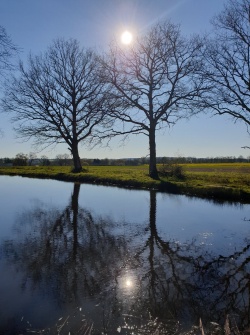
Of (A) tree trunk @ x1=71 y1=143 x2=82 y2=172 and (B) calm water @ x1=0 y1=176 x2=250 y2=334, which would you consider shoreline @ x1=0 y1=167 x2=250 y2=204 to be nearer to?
(B) calm water @ x1=0 y1=176 x2=250 y2=334

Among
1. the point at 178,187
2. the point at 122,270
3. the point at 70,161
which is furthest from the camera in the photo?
the point at 70,161

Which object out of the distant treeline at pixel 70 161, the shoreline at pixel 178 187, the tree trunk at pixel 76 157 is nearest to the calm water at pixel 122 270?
the shoreline at pixel 178 187

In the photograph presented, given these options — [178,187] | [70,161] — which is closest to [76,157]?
[178,187]

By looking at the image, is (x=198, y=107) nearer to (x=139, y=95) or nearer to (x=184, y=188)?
(x=139, y=95)

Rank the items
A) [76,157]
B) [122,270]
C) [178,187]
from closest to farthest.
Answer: [122,270], [178,187], [76,157]

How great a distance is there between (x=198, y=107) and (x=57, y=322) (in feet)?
66.5

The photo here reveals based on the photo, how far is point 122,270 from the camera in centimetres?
581

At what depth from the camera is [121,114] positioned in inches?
975

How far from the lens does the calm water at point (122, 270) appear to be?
413 cm

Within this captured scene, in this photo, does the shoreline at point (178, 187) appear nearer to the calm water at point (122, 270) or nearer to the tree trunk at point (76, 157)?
the calm water at point (122, 270)

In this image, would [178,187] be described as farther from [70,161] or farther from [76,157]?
[70,161]

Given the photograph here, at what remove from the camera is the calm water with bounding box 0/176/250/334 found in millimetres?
4129

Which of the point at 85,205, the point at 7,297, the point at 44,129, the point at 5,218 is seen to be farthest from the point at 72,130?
the point at 7,297

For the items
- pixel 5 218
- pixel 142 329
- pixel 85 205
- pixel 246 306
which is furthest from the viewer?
pixel 85 205
